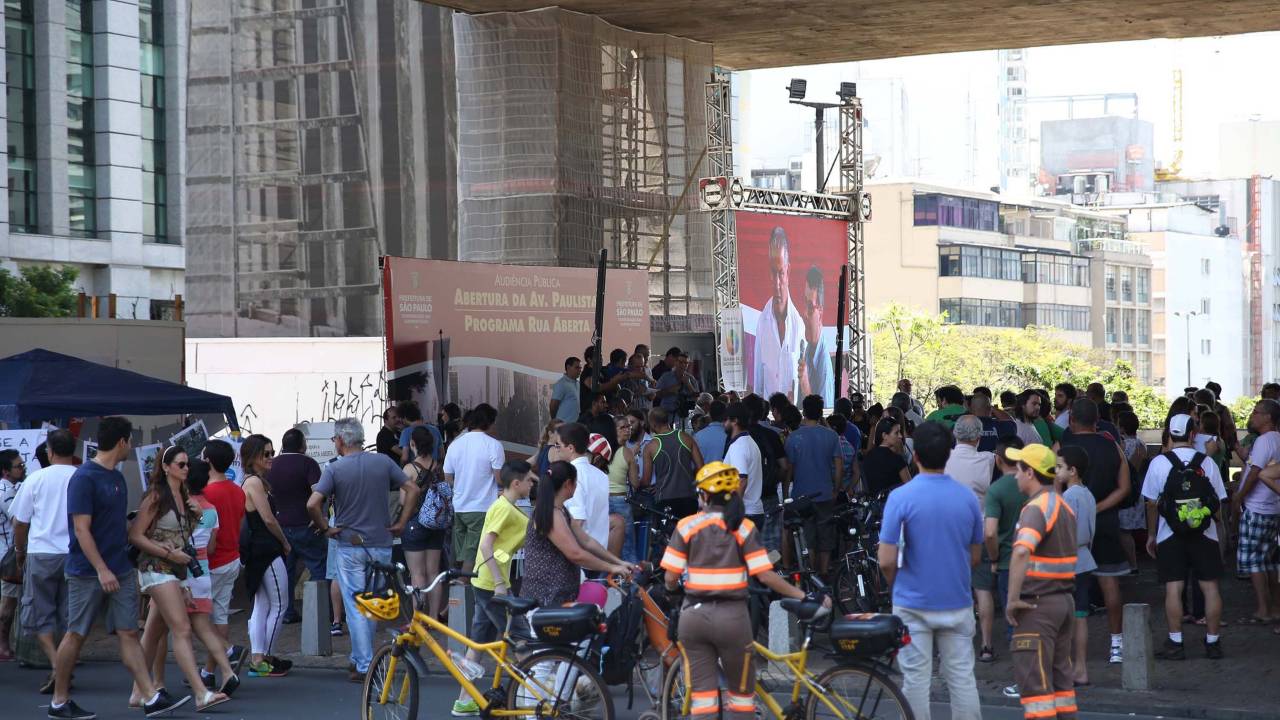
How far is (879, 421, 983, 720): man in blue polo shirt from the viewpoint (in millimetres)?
8055

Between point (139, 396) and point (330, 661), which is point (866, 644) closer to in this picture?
point (330, 661)

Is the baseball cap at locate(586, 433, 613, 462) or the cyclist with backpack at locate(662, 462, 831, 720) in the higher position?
the baseball cap at locate(586, 433, 613, 462)

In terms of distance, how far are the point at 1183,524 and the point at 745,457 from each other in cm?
346

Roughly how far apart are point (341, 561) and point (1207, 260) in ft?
490

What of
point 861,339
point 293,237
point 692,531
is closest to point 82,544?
point 692,531

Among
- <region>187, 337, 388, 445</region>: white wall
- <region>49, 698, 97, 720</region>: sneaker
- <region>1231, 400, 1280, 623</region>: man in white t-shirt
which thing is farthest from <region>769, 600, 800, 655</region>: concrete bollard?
<region>187, 337, 388, 445</region>: white wall

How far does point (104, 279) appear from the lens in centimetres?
6569

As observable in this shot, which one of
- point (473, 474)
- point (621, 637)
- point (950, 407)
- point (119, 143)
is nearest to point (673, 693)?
point (621, 637)

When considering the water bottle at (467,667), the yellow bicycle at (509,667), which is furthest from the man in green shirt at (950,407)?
the water bottle at (467,667)

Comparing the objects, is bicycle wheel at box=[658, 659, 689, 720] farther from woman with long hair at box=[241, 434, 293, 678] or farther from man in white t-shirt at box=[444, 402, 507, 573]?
woman with long hair at box=[241, 434, 293, 678]

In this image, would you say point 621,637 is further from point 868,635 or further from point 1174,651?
point 1174,651

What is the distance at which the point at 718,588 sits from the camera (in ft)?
26.0

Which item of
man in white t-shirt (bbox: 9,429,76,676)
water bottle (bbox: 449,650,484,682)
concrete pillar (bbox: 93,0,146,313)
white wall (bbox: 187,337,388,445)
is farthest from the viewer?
concrete pillar (bbox: 93,0,146,313)

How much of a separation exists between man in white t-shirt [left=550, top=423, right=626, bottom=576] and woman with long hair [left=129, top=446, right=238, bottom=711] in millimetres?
2398
